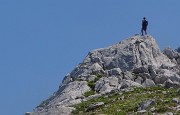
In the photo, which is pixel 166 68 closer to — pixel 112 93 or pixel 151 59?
pixel 151 59

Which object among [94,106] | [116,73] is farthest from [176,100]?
[116,73]

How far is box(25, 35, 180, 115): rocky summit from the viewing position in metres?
59.9

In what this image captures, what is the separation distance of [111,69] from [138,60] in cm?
576

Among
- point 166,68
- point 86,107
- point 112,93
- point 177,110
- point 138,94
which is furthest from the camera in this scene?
point 166,68

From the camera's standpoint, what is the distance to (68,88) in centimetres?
6644

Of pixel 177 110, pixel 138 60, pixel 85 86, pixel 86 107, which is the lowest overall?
pixel 177 110

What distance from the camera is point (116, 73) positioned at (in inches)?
2692

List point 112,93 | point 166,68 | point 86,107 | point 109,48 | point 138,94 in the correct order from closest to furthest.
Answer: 1. point 86,107
2. point 138,94
3. point 112,93
4. point 166,68
5. point 109,48

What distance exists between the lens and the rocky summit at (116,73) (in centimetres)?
5992

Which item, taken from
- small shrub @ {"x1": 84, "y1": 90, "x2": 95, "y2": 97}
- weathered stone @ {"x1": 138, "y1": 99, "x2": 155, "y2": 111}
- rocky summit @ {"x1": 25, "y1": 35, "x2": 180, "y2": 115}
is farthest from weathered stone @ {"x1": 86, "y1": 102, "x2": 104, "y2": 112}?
small shrub @ {"x1": 84, "y1": 90, "x2": 95, "y2": 97}

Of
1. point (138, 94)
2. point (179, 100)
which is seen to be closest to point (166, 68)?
point (138, 94)

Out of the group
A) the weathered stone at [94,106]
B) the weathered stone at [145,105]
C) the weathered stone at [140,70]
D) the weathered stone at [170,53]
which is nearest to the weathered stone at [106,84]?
the weathered stone at [140,70]

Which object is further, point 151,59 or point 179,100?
point 151,59

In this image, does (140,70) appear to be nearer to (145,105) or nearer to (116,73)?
(116,73)
